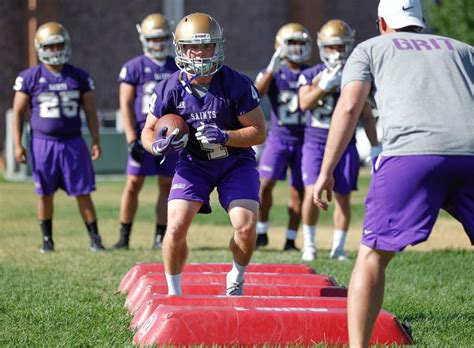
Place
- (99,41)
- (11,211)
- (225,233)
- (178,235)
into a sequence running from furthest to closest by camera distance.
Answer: (99,41)
(11,211)
(225,233)
(178,235)

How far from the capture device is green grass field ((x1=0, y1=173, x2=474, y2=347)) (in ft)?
20.1

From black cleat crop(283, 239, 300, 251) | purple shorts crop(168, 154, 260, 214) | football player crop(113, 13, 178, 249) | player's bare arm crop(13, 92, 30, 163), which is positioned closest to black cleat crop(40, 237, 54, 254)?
player's bare arm crop(13, 92, 30, 163)

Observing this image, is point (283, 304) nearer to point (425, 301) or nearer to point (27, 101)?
point (425, 301)

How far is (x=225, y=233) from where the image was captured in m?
13.1

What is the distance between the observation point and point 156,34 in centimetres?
1072

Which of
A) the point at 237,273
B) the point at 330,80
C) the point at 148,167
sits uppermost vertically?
the point at 330,80

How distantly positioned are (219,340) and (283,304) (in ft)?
2.34

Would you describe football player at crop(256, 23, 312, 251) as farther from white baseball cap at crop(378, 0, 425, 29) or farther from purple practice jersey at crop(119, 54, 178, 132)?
white baseball cap at crop(378, 0, 425, 29)

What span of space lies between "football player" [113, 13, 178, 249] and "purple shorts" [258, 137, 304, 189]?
105 centimetres

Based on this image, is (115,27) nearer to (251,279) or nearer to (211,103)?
(251,279)

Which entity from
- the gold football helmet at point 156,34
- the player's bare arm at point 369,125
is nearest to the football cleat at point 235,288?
the player's bare arm at point 369,125

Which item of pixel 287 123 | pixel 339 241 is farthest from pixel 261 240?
pixel 339 241

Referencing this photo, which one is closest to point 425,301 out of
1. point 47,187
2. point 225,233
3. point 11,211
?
point 47,187

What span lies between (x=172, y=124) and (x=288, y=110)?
185 inches
